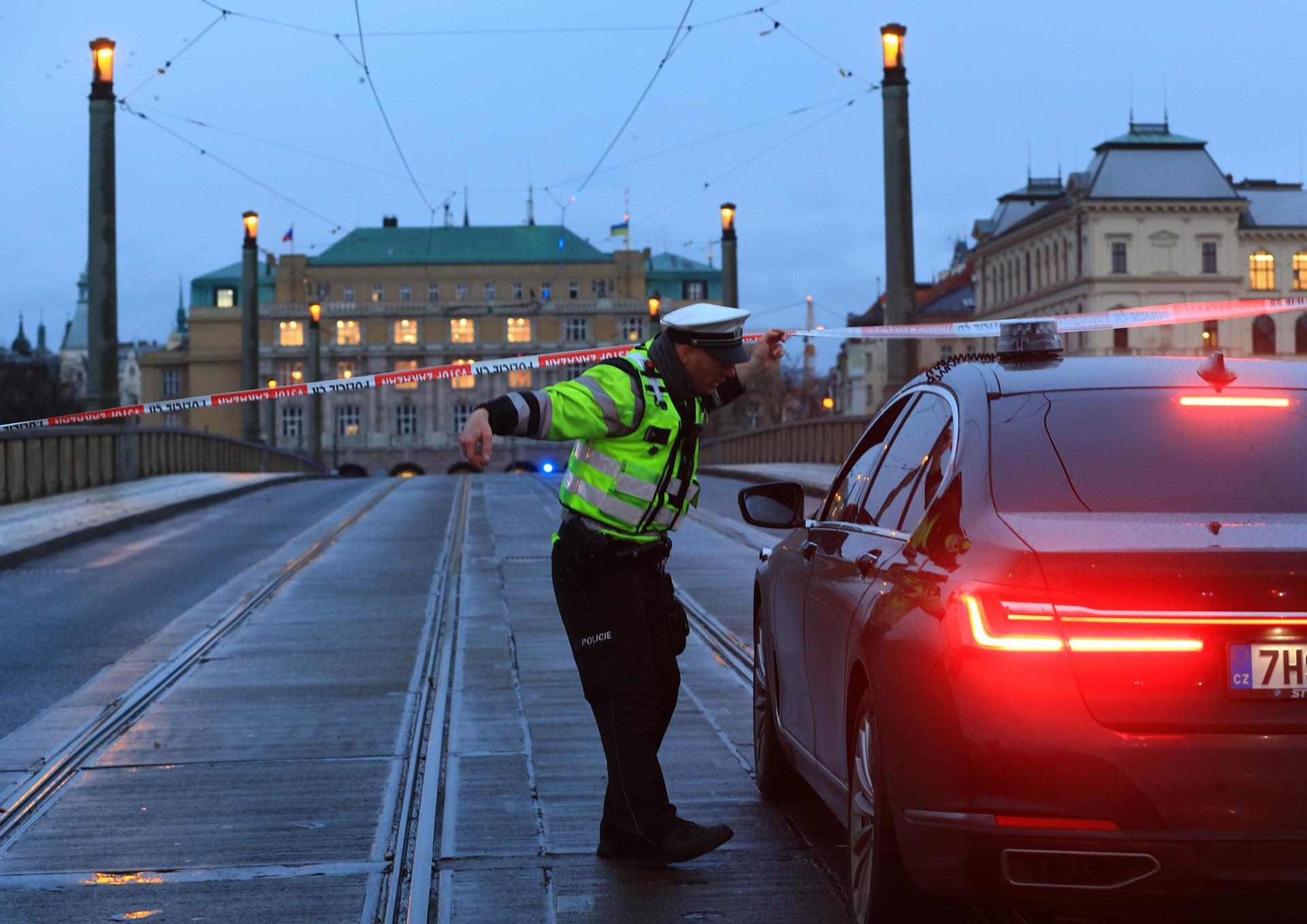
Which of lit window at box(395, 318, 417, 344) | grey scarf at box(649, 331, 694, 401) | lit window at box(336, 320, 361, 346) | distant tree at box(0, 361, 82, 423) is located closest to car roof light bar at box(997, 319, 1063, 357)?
grey scarf at box(649, 331, 694, 401)

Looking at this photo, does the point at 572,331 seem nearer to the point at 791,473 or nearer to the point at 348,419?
the point at 348,419

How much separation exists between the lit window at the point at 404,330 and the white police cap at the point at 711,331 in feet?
419

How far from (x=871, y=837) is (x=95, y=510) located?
2177 cm

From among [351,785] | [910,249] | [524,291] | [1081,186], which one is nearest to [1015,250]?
[1081,186]

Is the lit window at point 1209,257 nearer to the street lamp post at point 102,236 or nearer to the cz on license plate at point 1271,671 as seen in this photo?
the street lamp post at point 102,236

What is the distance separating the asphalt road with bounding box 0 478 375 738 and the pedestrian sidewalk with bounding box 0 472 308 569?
18cm

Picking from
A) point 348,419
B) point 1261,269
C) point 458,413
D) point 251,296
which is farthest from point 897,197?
point 348,419

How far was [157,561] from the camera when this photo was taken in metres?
19.5

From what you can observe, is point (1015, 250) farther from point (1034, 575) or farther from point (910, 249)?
point (1034, 575)

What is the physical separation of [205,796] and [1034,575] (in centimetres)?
406

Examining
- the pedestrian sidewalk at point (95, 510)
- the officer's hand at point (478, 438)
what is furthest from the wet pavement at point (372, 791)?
the pedestrian sidewalk at point (95, 510)

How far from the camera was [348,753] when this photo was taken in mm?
8289

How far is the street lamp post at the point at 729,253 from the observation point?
43.5 meters

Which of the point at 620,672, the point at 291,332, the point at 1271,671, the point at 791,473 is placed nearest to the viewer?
the point at 1271,671
